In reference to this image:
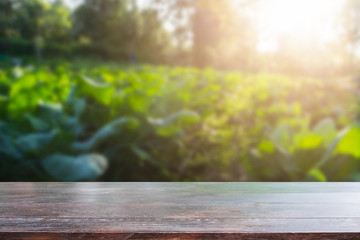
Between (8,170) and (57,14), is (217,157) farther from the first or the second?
(57,14)

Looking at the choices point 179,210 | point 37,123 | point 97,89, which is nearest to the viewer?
point 179,210

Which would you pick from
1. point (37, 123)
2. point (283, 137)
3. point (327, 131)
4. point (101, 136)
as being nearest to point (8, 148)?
point (37, 123)

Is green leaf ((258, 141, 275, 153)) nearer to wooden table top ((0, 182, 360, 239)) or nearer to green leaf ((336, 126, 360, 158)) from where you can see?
green leaf ((336, 126, 360, 158))

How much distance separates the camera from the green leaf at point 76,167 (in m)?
1.76

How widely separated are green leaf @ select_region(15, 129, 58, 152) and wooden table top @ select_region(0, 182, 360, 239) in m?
1.10

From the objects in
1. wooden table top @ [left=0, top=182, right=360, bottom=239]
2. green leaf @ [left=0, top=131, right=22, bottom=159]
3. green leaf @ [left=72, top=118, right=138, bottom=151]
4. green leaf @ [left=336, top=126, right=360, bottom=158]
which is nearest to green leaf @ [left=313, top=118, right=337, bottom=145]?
green leaf @ [left=336, top=126, right=360, bottom=158]

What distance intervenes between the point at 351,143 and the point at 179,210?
107 cm

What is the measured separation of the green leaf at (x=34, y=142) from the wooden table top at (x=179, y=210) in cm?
110

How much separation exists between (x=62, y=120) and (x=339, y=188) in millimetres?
1704

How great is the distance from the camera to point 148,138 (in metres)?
2.78

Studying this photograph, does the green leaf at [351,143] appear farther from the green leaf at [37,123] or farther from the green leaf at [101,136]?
the green leaf at [37,123]

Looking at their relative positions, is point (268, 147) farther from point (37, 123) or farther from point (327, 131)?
point (37, 123)

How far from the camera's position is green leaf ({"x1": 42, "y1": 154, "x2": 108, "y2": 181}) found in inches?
69.3

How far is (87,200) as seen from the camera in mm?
828
